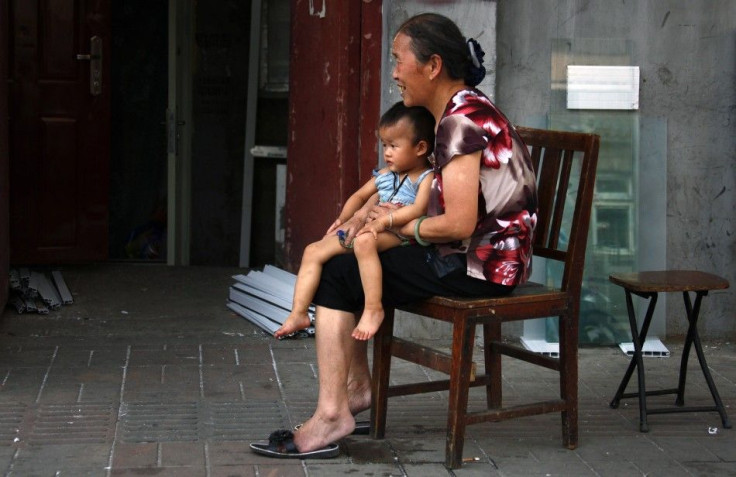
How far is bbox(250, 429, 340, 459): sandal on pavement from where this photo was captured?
4.08m

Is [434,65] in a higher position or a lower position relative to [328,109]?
higher

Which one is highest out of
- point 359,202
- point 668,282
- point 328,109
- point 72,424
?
point 328,109

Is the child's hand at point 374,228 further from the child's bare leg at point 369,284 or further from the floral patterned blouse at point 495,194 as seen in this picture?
the floral patterned blouse at point 495,194

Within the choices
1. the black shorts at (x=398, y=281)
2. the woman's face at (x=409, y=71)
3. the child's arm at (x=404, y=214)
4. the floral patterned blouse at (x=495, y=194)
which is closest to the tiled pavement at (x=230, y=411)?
the black shorts at (x=398, y=281)

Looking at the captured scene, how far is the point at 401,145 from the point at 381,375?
2.84 feet

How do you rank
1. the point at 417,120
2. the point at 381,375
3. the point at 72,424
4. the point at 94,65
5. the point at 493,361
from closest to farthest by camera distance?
the point at 417,120, the point at 381,375, the point at 72,424, the point at 493,361, the point at 94,65

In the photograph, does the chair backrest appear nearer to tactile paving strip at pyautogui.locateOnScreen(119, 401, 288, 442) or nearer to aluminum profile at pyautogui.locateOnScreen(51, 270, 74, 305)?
tactile paving strip at pyautogui.locateOnScreen(119, 401, 288, 442)

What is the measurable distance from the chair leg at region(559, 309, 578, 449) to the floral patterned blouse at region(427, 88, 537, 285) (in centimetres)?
29

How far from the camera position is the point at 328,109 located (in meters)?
6.75

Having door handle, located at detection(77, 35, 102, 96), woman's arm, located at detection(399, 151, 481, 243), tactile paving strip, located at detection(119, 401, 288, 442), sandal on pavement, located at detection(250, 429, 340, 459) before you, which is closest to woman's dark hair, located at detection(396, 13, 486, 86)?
woman's arm, located at detection(399, 151, 481, 243)

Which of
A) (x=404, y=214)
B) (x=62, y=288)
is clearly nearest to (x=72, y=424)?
(x=404, y=214)

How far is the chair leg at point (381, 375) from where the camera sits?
14.1 feet

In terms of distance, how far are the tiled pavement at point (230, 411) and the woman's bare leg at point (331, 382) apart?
4.0 inches

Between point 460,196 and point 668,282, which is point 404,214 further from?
point 668,282
